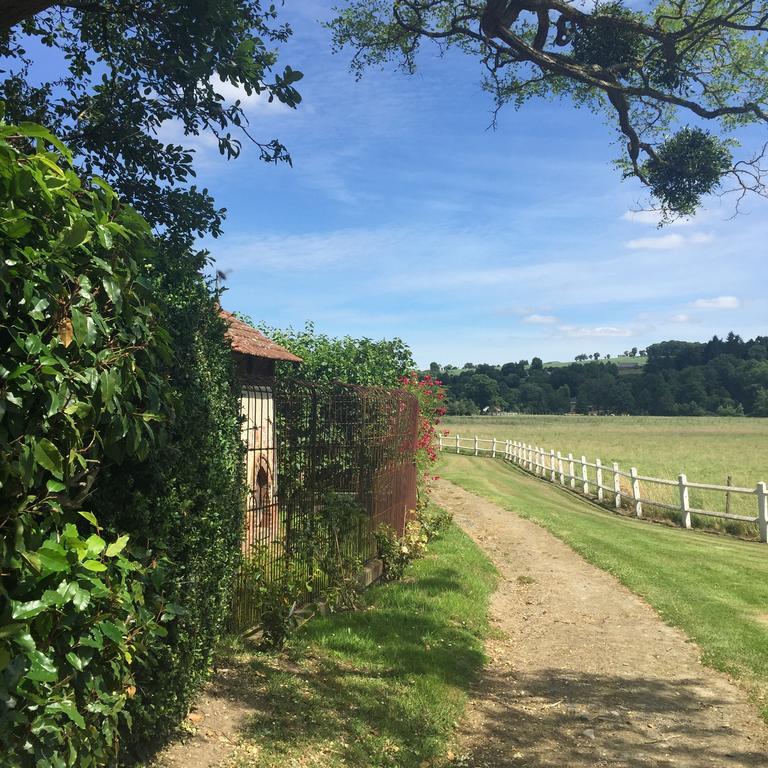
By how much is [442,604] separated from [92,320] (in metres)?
6.60

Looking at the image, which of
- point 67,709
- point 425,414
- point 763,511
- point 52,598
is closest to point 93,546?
point 52,598

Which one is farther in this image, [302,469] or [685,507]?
[685,507]

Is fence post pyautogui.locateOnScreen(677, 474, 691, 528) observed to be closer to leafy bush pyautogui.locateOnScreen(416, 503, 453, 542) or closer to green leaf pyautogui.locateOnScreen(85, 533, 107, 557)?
leafy bush pyautogui.locateOnScreen(416, 503, 453, 542)

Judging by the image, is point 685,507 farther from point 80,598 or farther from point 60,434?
point 60,434

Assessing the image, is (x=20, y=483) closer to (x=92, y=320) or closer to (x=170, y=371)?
(x=92, y=320)

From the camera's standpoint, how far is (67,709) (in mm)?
2725

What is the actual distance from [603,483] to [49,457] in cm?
2543

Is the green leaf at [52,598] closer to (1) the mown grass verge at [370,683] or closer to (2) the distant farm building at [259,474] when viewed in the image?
(1) the mown grass verge at [370,683]

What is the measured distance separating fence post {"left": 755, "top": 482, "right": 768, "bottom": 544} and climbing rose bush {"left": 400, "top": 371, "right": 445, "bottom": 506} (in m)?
8.37

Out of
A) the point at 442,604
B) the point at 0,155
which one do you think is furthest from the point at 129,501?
the point at 442,604

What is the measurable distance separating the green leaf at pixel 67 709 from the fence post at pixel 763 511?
1795 centimetres

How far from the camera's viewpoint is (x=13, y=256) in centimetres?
247

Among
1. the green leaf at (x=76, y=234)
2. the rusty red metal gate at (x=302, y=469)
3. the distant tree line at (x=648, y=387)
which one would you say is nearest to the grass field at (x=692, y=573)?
the rusty red metal gate at (x=302, y=469)

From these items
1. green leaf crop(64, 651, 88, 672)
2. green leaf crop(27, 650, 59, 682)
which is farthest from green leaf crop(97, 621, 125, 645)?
green leaf crop(27, 650, 59, 682)
